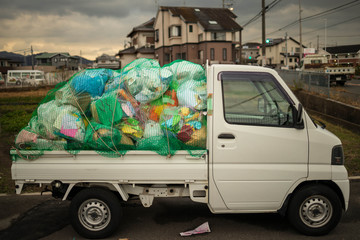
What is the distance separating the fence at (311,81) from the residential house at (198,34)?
29224 millimetres

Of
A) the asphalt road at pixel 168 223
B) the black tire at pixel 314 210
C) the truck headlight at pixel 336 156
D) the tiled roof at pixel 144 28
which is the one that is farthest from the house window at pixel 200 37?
the black tire at pixel 314 210

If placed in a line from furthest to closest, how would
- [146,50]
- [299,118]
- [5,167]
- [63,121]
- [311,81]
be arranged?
[146,50]
[311,81]
[5,167]
[63,121]
[299,118]

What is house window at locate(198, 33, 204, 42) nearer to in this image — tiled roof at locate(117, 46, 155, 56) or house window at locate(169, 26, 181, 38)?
house window at locate(169, 26, 181, 38)

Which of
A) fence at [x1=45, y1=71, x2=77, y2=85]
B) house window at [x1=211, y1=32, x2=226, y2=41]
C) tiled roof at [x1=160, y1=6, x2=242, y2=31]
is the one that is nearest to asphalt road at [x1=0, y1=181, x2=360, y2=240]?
fence at [x1=45, y1=71, x2=77, y2=85]

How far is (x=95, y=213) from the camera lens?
4.65 meters

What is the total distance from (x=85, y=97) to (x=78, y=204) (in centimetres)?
142

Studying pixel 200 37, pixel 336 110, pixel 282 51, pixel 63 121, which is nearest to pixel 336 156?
pixel 63 121

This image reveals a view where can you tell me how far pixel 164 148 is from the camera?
451 cm

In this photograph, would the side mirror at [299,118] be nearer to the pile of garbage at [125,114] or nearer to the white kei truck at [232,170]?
the white kei truck at [232,170]

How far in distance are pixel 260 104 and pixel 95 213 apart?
2653 mm

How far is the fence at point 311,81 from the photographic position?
14219 millimetres

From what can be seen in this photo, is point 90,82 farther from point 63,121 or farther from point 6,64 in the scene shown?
point 6,64

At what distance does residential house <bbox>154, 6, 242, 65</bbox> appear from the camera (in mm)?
49000

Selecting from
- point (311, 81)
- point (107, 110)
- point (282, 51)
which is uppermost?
point (282, 51)
